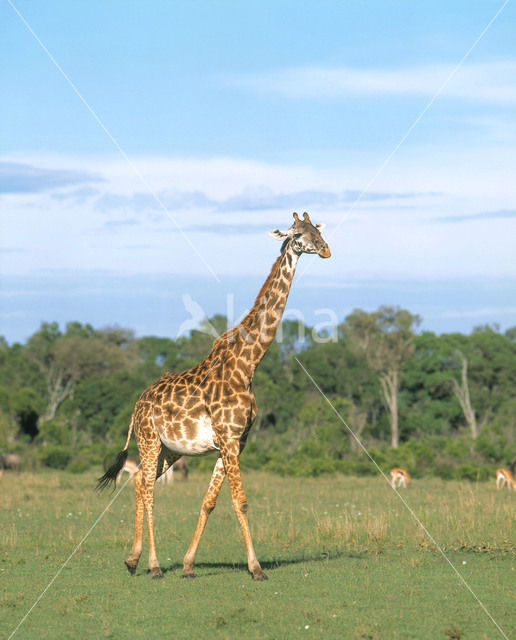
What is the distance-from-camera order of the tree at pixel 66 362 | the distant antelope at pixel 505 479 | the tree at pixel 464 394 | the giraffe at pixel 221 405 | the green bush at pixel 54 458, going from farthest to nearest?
the tree at pixel 66 362
the tree at pixel 464 394
the green bush at pixel 54 458
the distant antelope at pixel 505 479
the giraffe at pixel 221 405

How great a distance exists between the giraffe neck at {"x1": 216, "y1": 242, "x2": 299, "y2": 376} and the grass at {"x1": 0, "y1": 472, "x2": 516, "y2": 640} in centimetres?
247

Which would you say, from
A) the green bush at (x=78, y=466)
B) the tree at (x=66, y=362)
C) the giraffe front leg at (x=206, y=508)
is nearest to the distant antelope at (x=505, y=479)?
the green bush at (x=78, y=466)

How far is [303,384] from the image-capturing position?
4834 cm

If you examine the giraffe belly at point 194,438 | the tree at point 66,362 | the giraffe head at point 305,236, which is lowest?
the giraffe belly at point 194,438

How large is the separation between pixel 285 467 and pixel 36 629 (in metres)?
21.9

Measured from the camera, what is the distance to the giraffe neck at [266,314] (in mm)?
10172

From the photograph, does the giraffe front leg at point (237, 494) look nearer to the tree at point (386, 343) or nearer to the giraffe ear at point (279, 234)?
the giraffe ear at point (279, 234)

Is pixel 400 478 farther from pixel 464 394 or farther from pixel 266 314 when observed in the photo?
pixel 464 394

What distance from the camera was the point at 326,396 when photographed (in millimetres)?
45594

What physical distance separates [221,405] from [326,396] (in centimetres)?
3598

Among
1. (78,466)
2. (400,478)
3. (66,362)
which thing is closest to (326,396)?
(66,362)

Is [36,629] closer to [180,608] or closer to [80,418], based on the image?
[180,608]

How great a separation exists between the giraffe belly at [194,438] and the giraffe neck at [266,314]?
778 millimetres

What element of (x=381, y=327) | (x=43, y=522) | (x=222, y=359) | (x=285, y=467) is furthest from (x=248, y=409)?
(x=381, y=327)
